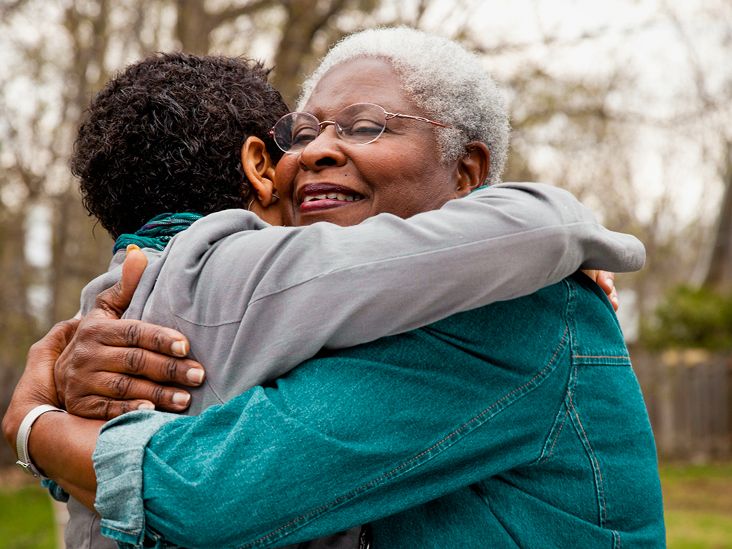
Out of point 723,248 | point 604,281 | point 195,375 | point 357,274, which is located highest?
point 357,274

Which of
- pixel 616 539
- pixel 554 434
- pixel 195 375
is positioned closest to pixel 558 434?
pixel 554 434

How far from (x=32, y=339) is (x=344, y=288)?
9.58 meters

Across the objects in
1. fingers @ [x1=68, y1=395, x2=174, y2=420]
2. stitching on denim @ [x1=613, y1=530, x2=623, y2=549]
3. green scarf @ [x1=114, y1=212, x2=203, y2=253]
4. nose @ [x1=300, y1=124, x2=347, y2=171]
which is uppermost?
nose @ [x1=300, y1=124, x2=347, y2=171]

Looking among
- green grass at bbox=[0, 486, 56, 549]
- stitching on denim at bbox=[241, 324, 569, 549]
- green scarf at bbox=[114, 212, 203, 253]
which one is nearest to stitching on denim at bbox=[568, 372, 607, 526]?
stitching on denim at bbox=[241, 324, 569, 549]

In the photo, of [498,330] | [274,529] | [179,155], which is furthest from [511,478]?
[179,155]

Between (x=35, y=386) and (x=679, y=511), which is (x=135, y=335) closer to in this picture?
(x=35, y=386)

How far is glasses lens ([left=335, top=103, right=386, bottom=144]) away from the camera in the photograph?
2511 mm

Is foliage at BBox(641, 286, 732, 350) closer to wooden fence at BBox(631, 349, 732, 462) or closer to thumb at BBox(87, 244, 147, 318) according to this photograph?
wooden fence at BBox(631, 349, 732, 462)

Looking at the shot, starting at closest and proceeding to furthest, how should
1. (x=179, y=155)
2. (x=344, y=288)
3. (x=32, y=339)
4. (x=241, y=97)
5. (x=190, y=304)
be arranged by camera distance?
(x=344, y=288) → (x=190, y=304) → (x=179, y=155) → (x=241, y=97) → (x=32, y=339)

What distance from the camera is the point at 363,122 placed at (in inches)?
Result: 99.3

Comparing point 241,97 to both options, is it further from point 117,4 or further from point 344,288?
point 117,4

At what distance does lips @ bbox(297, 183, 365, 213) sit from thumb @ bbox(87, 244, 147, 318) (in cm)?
57

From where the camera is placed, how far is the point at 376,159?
98.7 inches

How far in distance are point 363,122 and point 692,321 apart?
1661 cm
